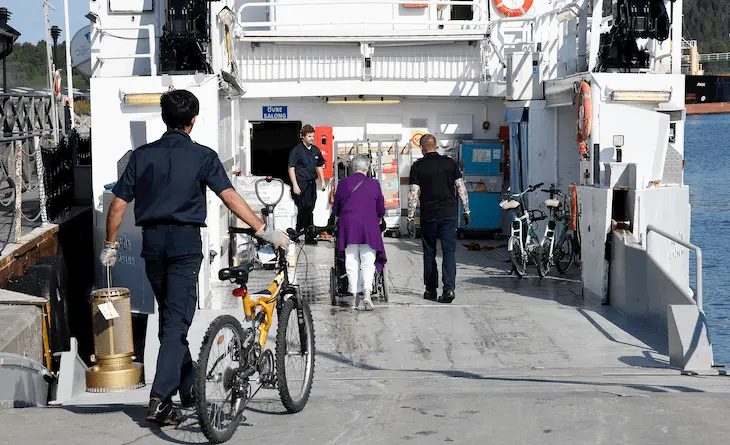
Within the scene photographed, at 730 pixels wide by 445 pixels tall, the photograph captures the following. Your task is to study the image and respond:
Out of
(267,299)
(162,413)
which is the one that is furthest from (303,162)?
(162,413)

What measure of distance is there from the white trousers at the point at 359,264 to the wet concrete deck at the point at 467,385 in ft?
1.03

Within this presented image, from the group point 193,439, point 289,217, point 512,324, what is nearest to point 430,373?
point 512,324

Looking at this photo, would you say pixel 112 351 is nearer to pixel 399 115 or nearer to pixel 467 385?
pixel 467 385

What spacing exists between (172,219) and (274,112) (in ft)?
40.9

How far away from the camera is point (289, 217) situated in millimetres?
14594

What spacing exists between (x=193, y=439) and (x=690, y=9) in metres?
164

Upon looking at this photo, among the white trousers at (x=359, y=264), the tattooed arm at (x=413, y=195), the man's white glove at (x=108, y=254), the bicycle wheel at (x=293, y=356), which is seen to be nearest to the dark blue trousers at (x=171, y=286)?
the man's white glove at (x=108, y=254)

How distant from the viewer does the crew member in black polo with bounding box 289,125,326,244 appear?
46.2 feet

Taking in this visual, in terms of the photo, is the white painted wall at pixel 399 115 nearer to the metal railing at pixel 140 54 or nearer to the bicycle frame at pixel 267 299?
the metal railing at pixel 140 54

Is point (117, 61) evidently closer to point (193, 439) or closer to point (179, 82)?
point (179, 82)

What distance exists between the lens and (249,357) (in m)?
5.70

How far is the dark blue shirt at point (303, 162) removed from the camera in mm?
14094

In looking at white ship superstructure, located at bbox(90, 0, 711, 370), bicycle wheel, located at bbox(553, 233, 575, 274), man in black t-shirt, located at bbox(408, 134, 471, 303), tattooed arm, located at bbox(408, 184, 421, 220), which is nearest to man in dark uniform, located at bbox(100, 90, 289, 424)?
white ship superstructure, located at bbox(90, 0, 711, 370)

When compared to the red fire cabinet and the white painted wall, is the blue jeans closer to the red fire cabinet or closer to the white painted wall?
the red fire cabinet
